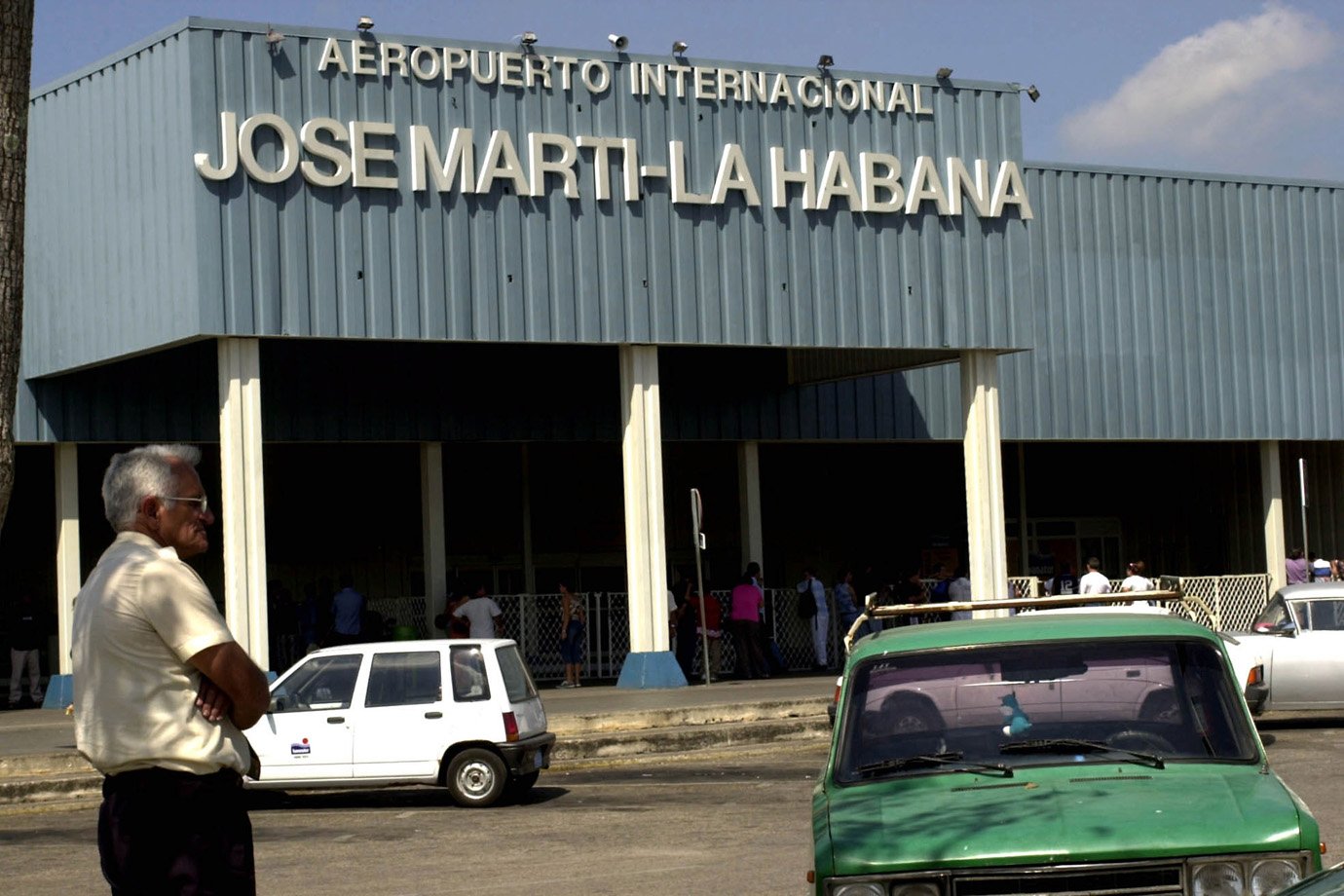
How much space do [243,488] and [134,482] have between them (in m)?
15.9

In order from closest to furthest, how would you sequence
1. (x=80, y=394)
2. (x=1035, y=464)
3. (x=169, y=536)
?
A: (x=169, y=536) < (x=80, y=394) < (x=1035, y=464)

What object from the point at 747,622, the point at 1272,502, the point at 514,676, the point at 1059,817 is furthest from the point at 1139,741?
the point at 1272,502

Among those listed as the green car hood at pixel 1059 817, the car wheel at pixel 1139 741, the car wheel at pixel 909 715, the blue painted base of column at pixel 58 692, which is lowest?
the blue painted base of column at pixel 58 692

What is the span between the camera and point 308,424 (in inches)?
1054

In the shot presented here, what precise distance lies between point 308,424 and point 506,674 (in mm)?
11575

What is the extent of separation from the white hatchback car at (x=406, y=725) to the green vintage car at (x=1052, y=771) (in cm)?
847

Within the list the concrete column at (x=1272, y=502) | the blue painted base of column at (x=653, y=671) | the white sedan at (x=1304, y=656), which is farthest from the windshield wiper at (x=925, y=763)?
the concrete column at (x=1272, y=502)

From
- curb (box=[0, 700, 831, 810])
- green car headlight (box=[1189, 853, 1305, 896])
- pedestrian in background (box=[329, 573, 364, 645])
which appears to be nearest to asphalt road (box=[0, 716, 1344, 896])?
curb (box=[0, 700, 831, 810])

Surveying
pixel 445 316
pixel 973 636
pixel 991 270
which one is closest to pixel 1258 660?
pixel 991 270

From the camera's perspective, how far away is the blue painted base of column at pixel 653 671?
923 inches

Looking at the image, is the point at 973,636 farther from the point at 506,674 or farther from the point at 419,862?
the point at 506,674

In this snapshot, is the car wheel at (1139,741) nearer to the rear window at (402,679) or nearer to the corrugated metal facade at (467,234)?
the rear window at (402,679)

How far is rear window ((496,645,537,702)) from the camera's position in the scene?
52.4 ft

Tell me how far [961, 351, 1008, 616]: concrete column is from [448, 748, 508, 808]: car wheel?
36.9ft
